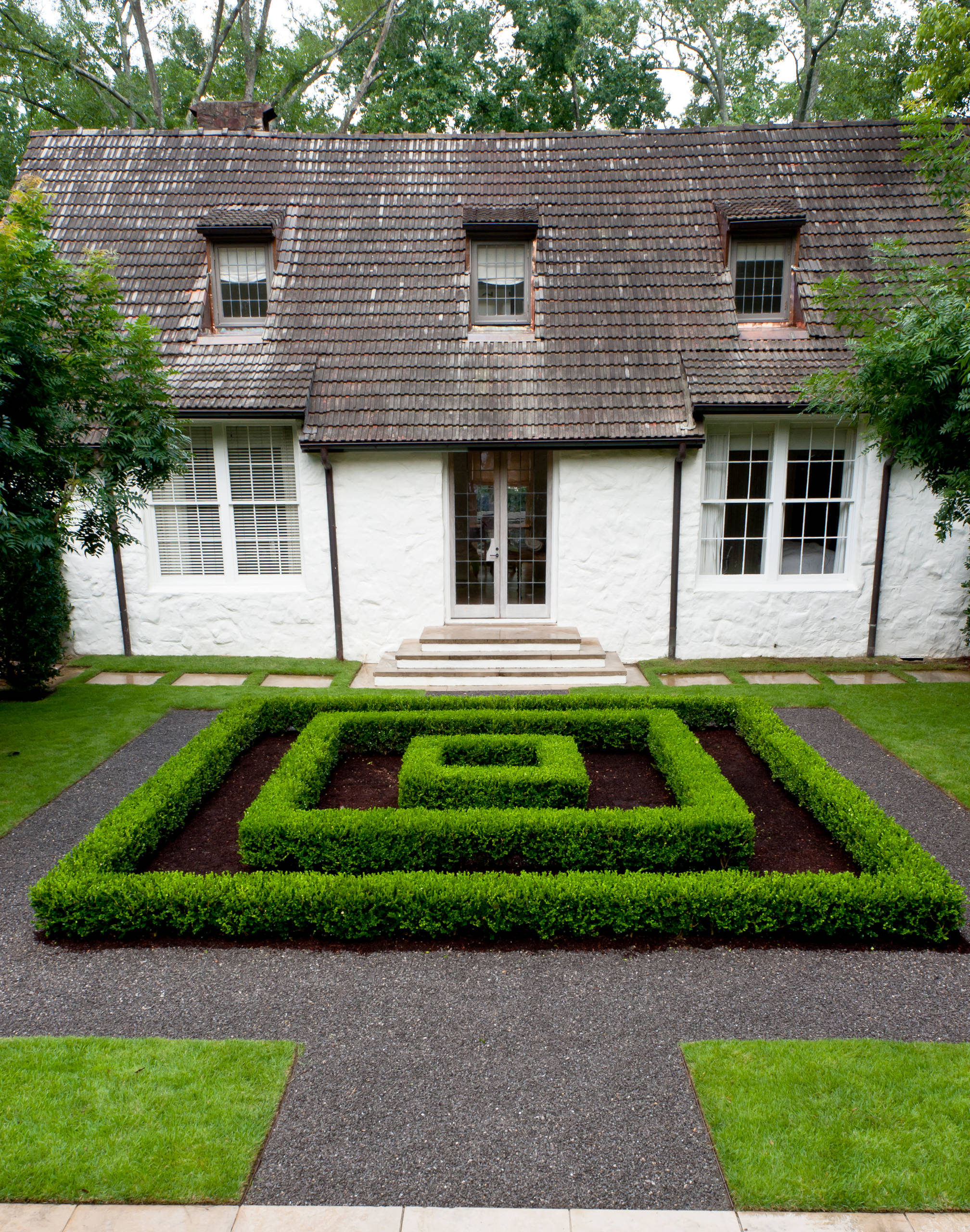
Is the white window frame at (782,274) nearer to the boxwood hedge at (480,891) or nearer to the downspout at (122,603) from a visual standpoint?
the boxwood hedge at (480,891)

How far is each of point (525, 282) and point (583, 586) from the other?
4668mm

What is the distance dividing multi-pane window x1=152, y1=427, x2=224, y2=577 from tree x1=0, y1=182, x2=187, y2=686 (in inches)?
118

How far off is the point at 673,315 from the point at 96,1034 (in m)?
11.0

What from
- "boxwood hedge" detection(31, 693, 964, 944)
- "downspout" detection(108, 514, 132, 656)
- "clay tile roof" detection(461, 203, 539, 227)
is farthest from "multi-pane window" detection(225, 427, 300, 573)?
"boxwood hedge" detection(31, 693, 964, 944)

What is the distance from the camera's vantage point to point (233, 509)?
1183 centimetres

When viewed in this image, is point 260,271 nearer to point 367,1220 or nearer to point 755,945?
point 755,945

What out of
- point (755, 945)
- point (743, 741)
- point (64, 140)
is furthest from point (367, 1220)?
point (64, 140)

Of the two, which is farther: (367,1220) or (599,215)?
(599,215)

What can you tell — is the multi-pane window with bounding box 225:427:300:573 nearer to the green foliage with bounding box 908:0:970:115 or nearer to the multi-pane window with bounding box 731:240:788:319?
the multi-pane window with bounding box 731:240:788:319

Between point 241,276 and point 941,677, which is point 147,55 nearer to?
point 241,276

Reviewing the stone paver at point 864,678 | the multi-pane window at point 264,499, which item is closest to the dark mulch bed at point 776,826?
the stone paver at point 864,678

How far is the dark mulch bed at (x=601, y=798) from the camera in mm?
6273

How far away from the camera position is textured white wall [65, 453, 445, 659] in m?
11.4

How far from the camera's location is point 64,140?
13336mm
